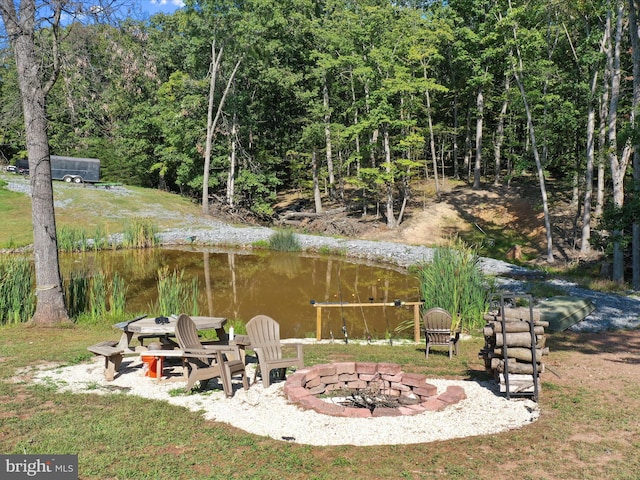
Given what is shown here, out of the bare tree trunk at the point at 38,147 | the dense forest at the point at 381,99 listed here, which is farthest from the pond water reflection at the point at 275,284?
the dense forest at the point at 381,99

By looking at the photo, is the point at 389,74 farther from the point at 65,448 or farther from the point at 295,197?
the point at 65,448

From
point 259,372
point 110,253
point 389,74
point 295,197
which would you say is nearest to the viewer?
point 259,372

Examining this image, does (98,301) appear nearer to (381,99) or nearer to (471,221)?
(381,99)

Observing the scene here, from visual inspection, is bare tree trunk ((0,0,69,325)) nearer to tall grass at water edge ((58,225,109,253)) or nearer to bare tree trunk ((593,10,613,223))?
tall grass at water edge ((58,225,109,253))

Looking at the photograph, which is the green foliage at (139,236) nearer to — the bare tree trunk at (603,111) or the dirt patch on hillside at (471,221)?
the dirt patch on hillside at (471,221)

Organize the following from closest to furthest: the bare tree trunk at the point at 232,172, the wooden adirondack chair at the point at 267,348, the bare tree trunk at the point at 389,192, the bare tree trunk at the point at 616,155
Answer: the wooden adirondack chair at the point at 267,348
the bare tree trunk at the point at 616,155
the bare tree trunk at the point at 389,192
the bare tree trunk at the point at 232,172

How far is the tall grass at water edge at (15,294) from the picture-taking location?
32.3 ft

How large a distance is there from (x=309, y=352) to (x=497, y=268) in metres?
10.7

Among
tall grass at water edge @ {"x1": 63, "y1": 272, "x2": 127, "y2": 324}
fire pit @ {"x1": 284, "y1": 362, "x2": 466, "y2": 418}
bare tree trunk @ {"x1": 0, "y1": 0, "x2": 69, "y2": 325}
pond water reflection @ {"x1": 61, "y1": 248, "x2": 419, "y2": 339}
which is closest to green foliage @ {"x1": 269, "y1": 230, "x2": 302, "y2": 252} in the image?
pond water reflection @ {"x1": 61, "y1": 248, "x2": 419, "y2": 339}

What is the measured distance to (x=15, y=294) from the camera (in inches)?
388

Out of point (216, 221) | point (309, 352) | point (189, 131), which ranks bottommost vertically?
point (309, 352)

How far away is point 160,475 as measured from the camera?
4.18 m

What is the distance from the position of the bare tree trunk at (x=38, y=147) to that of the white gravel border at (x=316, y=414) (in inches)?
130

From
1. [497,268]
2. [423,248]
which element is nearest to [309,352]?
[497,268]
